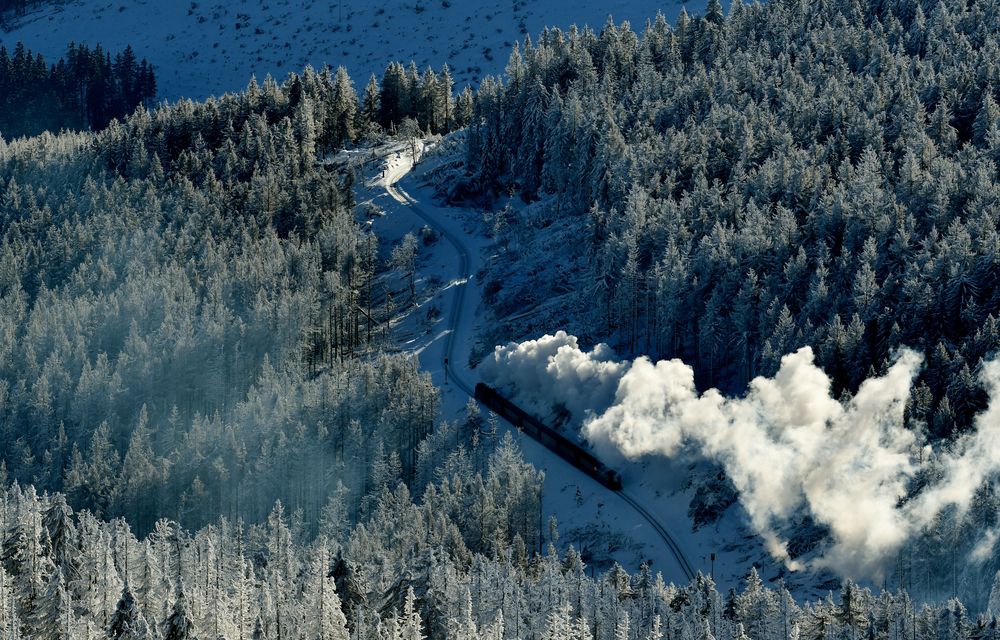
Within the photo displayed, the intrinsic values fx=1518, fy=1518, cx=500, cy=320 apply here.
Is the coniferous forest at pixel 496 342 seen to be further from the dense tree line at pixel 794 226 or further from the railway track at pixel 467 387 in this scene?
the railway track at pixel 467 387

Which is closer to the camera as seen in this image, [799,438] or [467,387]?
[799,438]

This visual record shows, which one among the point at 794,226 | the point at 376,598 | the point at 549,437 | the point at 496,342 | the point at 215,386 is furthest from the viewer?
the point at 496,342

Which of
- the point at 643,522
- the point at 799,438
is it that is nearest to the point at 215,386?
the point at 643,522

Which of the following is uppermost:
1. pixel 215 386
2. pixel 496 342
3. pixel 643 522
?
pixel 496 342

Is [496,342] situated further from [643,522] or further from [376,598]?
[376,598]

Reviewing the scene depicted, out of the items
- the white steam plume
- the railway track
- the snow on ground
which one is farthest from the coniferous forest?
the railway track

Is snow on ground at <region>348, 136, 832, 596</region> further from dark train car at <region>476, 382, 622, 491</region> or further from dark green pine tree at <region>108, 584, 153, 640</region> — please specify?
dark green pine tree at <region>108, 584, 153, 640</region>

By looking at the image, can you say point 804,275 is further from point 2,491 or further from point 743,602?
point 2,491
